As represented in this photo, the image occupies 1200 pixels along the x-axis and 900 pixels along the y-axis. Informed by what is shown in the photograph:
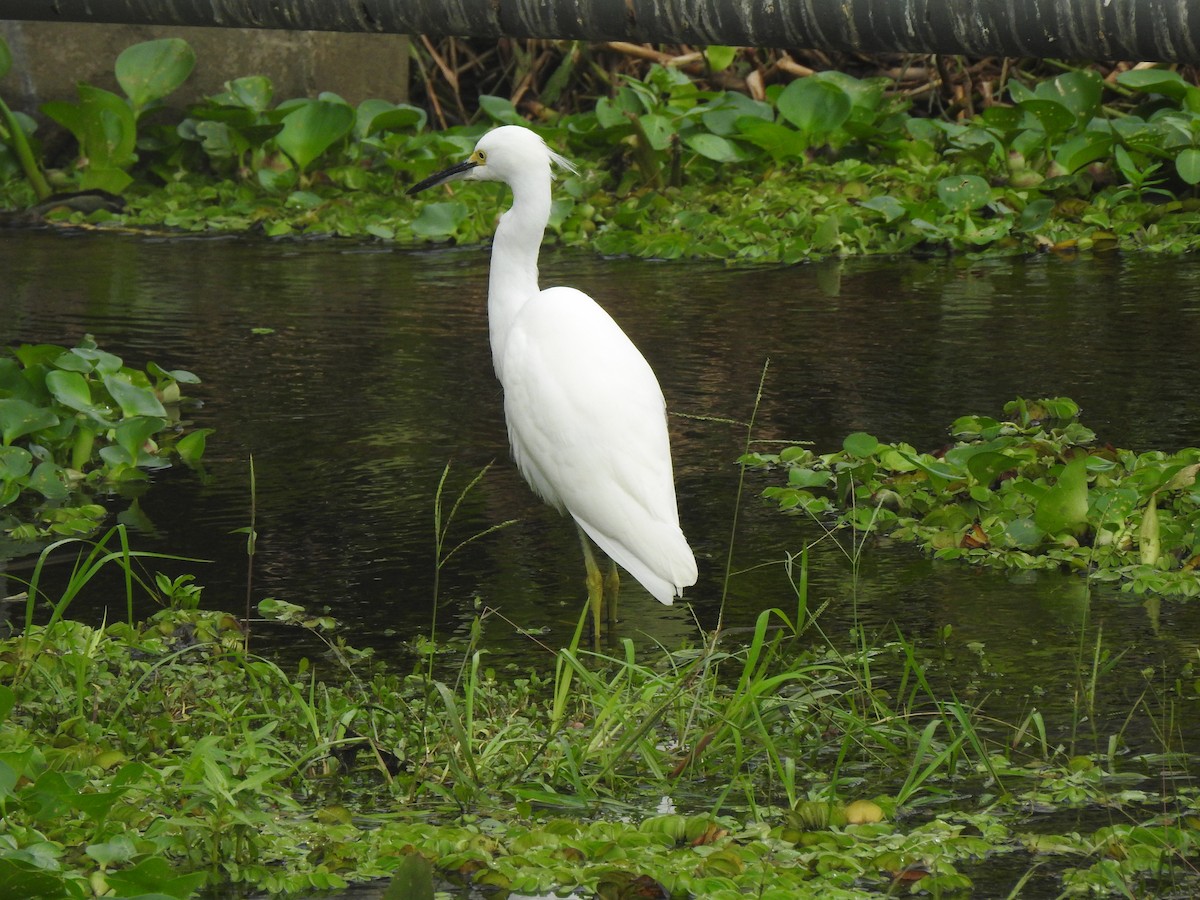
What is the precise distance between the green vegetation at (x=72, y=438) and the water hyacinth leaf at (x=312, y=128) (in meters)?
4.18

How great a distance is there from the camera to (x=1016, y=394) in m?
5.69

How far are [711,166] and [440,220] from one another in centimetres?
158

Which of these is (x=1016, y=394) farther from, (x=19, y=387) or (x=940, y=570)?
(x=19, y=387)

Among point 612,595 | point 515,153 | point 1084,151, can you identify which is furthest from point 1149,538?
point 1084,151

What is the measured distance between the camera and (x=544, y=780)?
311 cm

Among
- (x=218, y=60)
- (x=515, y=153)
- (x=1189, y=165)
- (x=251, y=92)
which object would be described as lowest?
(x=1189, y=165)

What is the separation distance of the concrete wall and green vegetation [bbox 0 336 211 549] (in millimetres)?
4971

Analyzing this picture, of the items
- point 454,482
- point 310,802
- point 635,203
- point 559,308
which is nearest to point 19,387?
point 454,482

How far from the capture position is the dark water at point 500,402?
13.5ft

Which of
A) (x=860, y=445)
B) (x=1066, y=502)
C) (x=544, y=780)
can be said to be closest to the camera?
(x=544, y=780)

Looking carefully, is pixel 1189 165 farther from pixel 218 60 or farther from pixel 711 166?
pixel 218 60

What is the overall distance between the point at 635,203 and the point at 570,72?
2631 millimetres

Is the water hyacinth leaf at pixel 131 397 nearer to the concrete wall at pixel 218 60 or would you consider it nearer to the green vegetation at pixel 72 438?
the green vegetation at pixel 72 438

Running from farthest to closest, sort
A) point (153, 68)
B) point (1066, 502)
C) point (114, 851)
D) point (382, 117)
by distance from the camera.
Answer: point (382, 117) < point (153, 68) < point (1066, 502) < point (114, 851)
